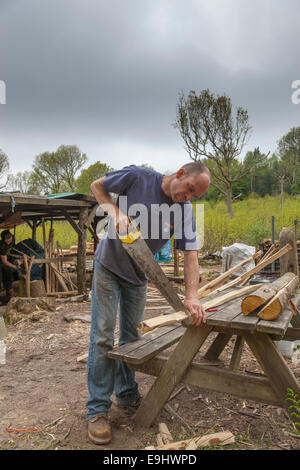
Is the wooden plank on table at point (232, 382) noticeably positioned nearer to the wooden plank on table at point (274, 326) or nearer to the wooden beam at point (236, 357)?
the wooden plank on table at point (274, 326)

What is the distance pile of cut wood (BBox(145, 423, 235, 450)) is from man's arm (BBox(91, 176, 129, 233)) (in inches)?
58.7

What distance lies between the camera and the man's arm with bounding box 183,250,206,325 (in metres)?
2.35

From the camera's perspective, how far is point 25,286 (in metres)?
8.38

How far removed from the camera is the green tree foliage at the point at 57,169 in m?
36.8

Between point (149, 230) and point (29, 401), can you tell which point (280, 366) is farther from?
point (29, 401)

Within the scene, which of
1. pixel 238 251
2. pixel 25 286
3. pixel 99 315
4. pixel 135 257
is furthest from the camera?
pixel 238 251

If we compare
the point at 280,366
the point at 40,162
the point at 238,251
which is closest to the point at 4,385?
the point at 280,366

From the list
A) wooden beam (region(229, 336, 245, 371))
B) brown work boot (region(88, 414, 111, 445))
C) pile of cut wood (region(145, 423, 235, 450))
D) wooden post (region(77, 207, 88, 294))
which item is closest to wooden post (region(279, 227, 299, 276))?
wooden beam (region(229, 336, 245, 371))

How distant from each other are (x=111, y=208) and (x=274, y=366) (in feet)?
5.01

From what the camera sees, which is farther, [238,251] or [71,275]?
[71,275]

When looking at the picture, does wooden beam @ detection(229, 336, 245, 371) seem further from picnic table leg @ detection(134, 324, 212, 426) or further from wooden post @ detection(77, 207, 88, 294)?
wooden post @ detection(77, 207, 88, 294)

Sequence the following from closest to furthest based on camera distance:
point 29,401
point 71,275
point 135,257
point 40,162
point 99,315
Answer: point 135,257, point 99,315, point 29,401, point 71,275, point 40,162
